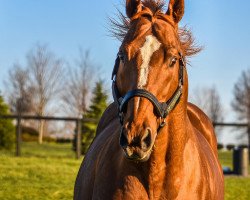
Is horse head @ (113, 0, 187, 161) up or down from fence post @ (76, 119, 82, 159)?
up

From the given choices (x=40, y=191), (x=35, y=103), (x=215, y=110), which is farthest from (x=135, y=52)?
(x=215, y=110)

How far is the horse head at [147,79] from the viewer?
8.90ft

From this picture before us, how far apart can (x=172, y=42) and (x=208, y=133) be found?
2.48 m

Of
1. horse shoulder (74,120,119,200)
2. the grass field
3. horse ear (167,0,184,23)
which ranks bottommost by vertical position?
the grass field

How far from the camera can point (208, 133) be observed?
543cm

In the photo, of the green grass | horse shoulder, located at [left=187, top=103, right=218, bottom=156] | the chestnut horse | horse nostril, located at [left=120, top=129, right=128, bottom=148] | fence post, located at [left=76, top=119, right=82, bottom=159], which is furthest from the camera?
fence post, located at [left=76, top=119, right=82, bottom=159]

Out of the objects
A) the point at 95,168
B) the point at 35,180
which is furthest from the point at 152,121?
the point at 35,180

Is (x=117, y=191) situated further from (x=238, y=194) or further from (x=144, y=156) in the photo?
(x=238, y=194)

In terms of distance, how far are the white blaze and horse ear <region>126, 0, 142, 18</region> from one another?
1.51ft

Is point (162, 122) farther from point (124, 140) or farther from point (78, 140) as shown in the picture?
point (78, 140)

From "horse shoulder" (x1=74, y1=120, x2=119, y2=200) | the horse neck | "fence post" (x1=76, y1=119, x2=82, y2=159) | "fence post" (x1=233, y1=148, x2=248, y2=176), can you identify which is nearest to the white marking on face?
the horse neck

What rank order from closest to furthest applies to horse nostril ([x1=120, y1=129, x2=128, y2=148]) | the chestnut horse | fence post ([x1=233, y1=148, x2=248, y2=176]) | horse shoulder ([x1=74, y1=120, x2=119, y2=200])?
1. horse nostril ([x1=120, y1=129, x2=128, y2=148])
2. the chestnut horse
3. horse shoulder ([x1=74, y1=120, x2=119, y2=200])
4. fence post ([x1=233, y1=148, x2=248, y2=176])

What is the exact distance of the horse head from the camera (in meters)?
2.71

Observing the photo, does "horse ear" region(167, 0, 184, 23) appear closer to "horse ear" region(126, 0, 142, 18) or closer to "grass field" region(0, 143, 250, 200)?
"horse ear" region(126, 0, 142, 18)
